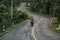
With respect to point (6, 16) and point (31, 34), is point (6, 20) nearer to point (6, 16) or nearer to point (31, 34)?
Answer: point (6, 16)

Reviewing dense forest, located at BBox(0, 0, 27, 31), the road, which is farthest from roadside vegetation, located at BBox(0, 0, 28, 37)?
the road

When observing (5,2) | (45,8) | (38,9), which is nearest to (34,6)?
(38,9)

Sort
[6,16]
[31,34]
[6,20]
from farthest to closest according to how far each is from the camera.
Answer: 1. [6,16]
2. [6,20]
3. [31,34]

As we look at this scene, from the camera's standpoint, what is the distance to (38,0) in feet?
378

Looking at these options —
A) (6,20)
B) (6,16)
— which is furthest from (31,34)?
(6,16)

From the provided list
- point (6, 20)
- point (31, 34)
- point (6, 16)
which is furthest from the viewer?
point (6, 16)

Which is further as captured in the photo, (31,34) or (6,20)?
(6,20)

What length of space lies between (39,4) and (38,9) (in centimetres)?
258

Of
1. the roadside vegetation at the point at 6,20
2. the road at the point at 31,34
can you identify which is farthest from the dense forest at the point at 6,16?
the road at the point at 31,34

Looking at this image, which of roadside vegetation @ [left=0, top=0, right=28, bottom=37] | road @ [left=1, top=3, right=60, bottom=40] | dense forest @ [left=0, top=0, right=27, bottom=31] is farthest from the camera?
dense forest @ [left=0, top=0, right=27, bottom=31]

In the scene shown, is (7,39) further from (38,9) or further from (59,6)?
(38,9)

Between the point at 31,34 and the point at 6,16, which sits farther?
the point at 6,16

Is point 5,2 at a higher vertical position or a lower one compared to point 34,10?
higher

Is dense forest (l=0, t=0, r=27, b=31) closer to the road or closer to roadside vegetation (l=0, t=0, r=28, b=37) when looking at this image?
roadside vegetation (l=0, t=0, r=28, b=37)
